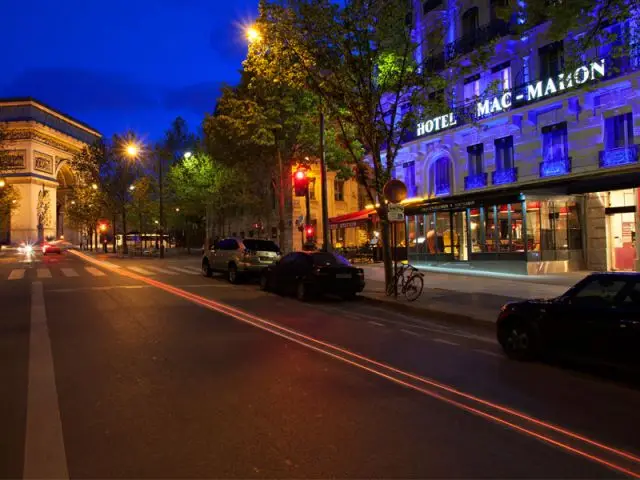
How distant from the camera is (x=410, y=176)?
29359 mm

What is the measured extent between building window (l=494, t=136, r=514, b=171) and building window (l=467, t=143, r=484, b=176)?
0.99m

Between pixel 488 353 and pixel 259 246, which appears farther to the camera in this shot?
pixel 259 246

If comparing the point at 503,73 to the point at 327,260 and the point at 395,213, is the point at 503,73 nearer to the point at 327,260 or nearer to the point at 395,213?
the point at 395,213

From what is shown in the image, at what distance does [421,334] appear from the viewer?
9.88 meters

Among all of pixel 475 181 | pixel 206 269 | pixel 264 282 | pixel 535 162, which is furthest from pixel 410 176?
pixel 264 282

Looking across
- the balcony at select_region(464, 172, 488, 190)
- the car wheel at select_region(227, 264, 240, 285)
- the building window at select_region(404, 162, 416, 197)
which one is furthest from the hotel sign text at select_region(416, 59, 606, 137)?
the car wheel at select_region(227, 264, 240, 285)

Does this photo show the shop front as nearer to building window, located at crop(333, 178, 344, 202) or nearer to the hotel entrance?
the hotel entrance

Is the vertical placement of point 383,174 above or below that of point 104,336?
above

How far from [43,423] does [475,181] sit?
22282mm

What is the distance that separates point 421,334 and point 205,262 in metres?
14.6

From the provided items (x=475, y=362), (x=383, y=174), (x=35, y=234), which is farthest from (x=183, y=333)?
(x=35, y=234)

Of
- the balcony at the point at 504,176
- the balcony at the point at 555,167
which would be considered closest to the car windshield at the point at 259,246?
the balcony at the point at 504,176

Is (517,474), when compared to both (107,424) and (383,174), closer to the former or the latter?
(107,424)

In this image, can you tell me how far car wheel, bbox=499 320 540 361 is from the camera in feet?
24.2
